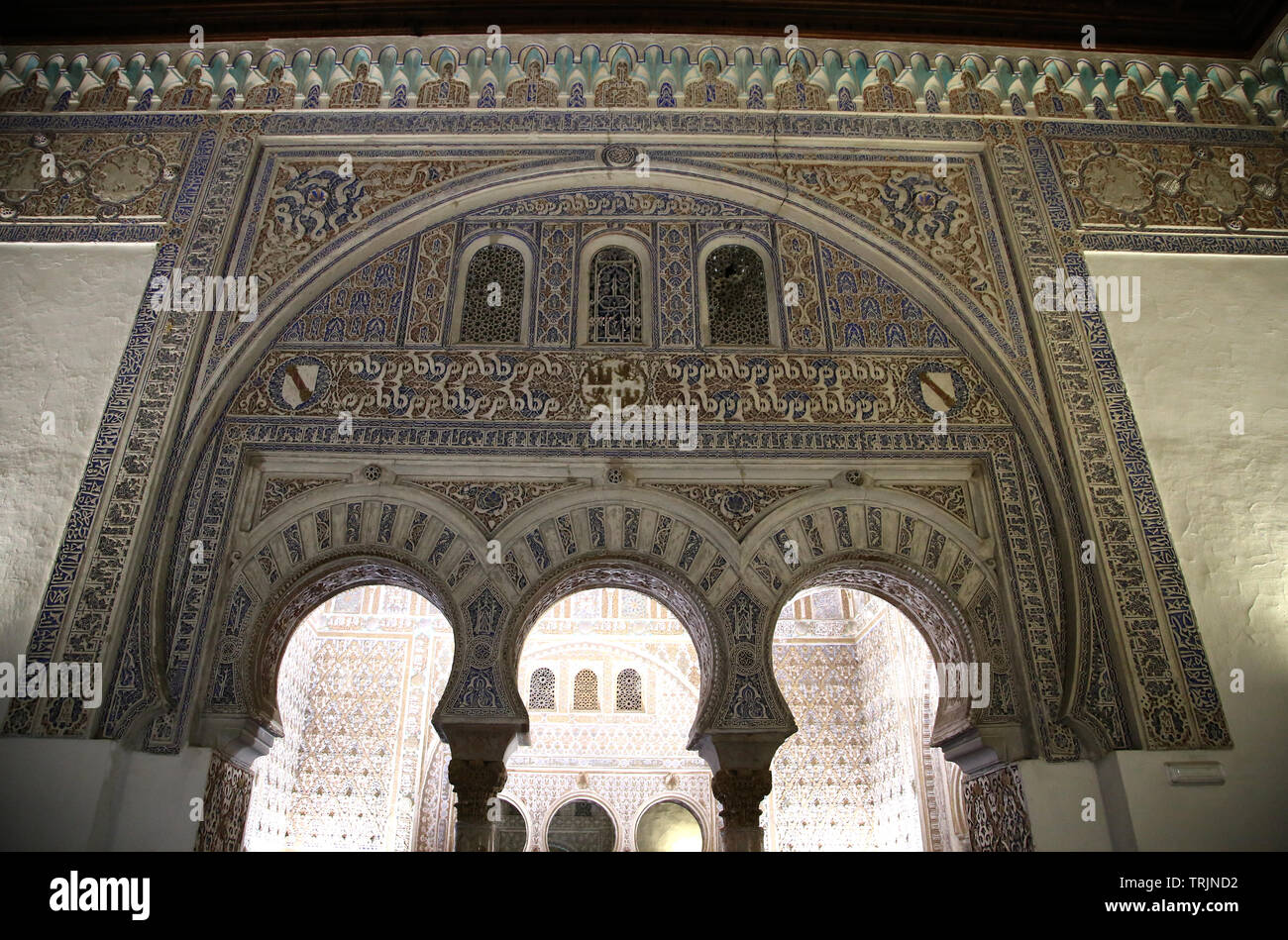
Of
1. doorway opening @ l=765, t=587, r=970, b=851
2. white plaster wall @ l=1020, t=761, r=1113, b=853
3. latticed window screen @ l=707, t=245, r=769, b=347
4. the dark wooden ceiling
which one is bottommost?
white plaster wall @ l=1020, t=761, r=1113, b=853

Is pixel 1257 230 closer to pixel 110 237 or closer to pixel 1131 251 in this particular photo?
pixel 1131 251

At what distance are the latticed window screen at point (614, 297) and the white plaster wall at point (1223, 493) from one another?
265cm

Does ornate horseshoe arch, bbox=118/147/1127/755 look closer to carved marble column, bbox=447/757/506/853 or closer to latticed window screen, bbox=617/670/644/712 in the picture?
carved marble column, bbox=447/757/506/853

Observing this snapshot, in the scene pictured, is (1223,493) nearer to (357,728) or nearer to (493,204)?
(493,204)

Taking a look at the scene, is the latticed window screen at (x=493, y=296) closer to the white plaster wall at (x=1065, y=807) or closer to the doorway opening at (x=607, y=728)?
the white plaster wall at (x=1065, y=807)

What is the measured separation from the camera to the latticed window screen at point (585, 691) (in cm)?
988

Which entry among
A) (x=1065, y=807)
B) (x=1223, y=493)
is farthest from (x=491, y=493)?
(x=1223, y=493)

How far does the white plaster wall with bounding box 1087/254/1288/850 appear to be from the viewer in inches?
154

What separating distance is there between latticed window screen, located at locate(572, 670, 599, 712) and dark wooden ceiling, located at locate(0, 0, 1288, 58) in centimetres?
663

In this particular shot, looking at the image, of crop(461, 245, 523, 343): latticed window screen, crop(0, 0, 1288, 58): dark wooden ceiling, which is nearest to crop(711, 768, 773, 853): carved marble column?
crop(461, 245, 523, 343): latticed window screen

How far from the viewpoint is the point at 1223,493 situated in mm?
4582

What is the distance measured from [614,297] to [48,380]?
9.93ft

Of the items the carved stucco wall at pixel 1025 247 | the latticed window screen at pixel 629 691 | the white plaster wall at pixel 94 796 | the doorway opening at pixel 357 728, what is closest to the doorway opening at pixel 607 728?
the latticed window screen at pixel 629 691
